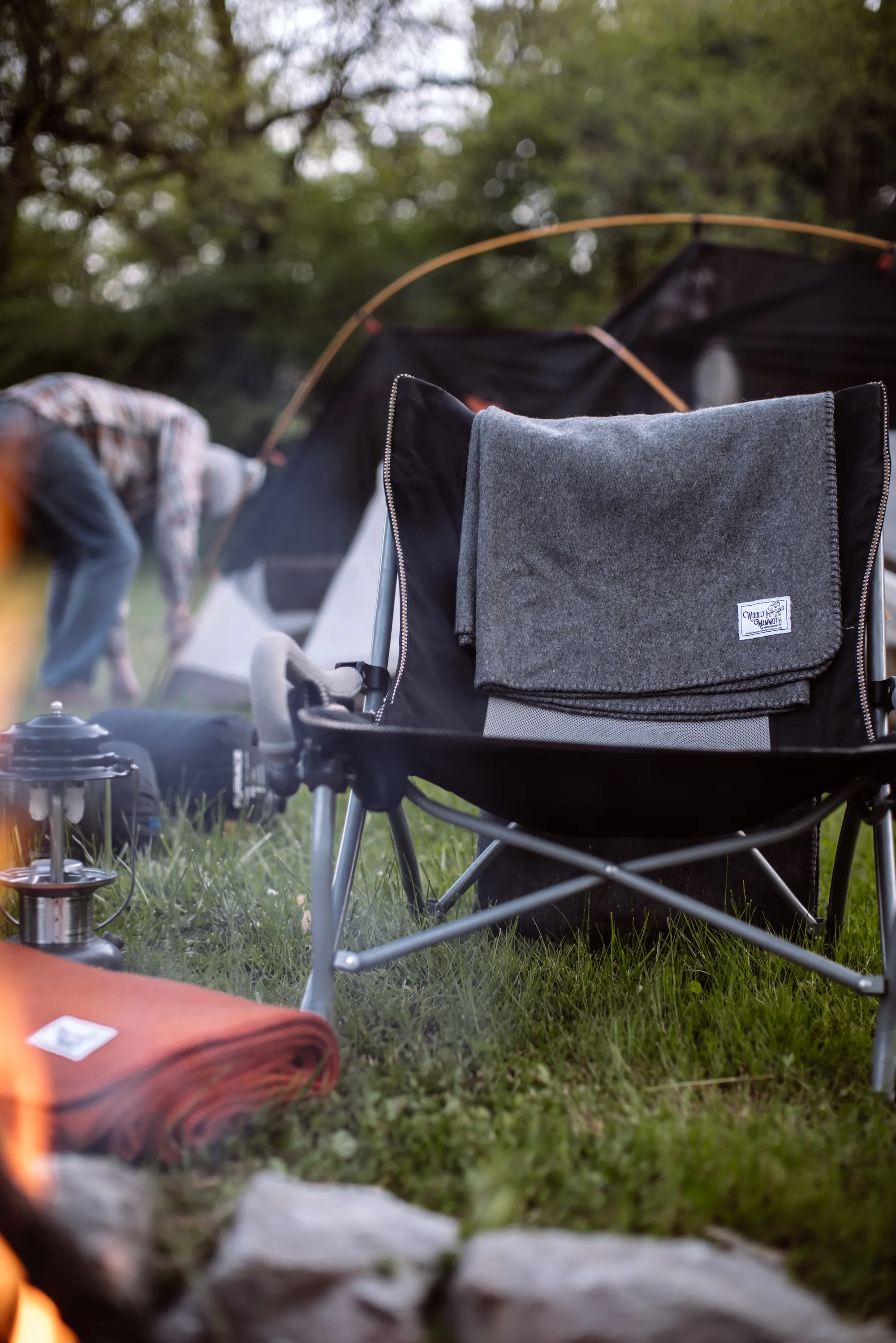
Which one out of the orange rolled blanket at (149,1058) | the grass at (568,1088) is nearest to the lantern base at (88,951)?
the grass at (568,1088)

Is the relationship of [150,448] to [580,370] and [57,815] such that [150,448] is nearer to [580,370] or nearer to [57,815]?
[580,370]

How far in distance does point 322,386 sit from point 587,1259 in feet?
39.8

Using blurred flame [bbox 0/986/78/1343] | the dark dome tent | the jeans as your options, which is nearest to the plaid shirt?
the jeans

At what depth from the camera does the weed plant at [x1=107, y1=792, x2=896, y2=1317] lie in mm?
1001

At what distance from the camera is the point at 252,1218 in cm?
92

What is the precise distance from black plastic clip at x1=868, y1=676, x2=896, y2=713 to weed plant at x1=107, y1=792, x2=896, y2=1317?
43cm

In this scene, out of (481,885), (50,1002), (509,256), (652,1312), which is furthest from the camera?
(509,256)

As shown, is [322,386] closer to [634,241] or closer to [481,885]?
[634,241]

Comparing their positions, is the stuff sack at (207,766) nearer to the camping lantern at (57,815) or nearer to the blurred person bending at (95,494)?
the camping lantern at (57,815)

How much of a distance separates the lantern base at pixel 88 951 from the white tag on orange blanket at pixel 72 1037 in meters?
0.36

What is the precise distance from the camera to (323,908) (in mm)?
1282

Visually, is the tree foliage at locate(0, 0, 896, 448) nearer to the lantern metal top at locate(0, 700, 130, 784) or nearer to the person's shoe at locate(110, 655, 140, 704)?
the person's shoe at locate(110, 655, 140, 704)

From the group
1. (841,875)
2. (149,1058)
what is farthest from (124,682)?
(149,1058)

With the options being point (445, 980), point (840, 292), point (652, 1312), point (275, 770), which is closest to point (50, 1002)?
point (275, 770)
